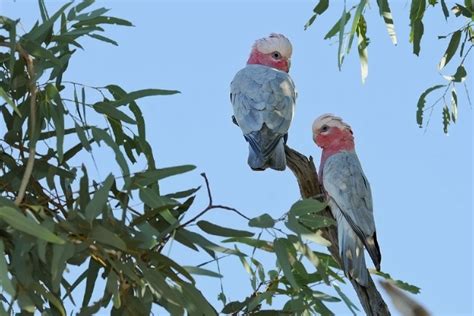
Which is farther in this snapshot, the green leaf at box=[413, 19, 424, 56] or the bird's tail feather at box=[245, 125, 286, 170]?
the green leaf at box=[413, 19, 424, 56]

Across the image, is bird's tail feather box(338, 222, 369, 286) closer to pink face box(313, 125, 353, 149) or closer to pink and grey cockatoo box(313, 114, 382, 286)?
pink and grey cockatoo box(313, 114, 382, 286)

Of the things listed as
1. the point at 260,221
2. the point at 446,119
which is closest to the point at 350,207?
the point at 446,119

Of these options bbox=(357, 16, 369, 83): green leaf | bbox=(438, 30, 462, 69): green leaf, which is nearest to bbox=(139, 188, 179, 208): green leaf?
bbox=(357, 16, 369, 83): green leaf

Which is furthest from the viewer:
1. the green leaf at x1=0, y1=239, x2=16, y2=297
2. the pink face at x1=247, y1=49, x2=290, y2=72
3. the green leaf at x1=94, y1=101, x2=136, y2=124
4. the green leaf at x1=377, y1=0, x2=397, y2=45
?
the pink face at x1=247, y1=49, x2=290, y2=72

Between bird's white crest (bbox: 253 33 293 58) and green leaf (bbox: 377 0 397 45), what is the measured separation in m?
0.31

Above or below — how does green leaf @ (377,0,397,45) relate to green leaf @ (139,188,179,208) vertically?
above

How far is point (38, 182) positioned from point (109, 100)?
0.24 metres

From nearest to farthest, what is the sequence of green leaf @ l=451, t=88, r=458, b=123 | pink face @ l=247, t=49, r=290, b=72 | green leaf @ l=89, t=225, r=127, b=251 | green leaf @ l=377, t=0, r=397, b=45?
green leaf @ l=89, t=225, r=127, b=251 → green leaf @ l=377, t=0, r=397, b=45 → pink face @ l=247, t=49, r=290, b=72 → green leaf @ l=451, t=88, r=458, b=123

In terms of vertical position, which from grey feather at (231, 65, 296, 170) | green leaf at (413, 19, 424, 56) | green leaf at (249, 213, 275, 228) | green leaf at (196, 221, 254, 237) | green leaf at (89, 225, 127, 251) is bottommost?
green leaf at (89, 225, 127, 251)

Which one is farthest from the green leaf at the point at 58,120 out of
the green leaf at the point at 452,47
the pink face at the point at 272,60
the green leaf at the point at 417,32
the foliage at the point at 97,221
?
the green leaf at the point at 452,47

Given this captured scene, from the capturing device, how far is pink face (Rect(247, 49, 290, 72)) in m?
3.00

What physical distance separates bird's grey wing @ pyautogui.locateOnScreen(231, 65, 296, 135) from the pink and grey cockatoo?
0.16m

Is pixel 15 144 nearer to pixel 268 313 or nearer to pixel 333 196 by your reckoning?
pixel 268 313

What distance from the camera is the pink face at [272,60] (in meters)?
3.00
